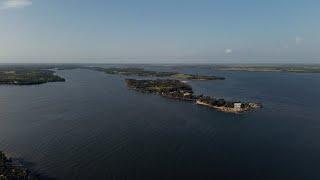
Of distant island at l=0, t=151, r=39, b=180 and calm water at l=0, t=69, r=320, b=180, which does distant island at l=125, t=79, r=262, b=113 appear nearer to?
calm water at l=0, t=69, r=320, b=180

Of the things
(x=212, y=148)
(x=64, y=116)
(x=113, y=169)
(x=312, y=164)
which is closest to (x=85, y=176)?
(x=113, y=169)

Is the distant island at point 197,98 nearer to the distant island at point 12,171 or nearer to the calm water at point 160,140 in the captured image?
the calm water at point 160,140

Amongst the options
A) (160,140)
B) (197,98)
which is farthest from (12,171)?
(197,98)

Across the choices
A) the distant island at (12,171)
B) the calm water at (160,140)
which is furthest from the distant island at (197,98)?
the distant island at (12,171)

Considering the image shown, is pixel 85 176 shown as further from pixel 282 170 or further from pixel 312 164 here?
pixel 312 164

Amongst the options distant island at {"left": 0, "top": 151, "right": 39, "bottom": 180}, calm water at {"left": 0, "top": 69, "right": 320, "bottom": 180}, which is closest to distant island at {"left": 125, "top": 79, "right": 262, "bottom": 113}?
calm water at {"left": 0, "top": 69, "right": 320, "bottom": 180}

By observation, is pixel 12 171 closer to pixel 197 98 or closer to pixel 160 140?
pixel 160 140
